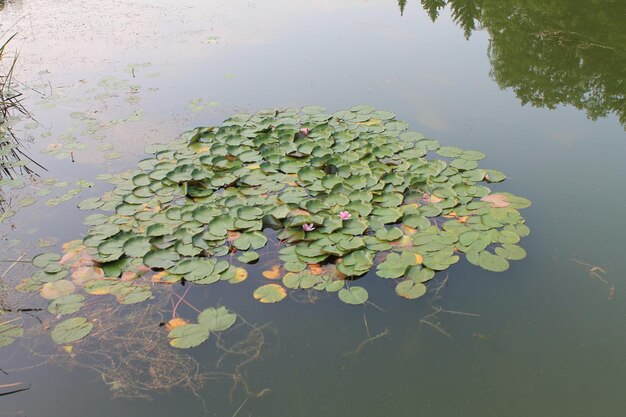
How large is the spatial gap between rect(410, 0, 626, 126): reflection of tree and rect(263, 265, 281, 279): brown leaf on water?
9.27ft

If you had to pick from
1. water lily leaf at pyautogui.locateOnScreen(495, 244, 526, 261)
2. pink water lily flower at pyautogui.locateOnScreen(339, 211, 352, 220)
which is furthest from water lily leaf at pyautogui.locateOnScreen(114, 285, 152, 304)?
water lily leaf at pyautogui.locateOnScreen(495, 244, 526, 261)

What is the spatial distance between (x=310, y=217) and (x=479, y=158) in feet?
4.35

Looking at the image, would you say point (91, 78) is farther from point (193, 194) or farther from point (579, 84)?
point (579, 84)

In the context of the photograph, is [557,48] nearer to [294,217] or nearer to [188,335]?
[294,217]

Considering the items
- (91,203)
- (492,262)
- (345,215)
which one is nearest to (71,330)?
(91,203)

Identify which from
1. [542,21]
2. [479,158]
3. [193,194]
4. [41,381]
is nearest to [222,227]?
[193,194]

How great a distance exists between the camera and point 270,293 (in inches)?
102

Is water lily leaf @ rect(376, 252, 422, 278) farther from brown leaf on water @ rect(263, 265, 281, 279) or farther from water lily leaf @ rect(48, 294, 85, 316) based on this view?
water lily leaf @ rect(48, 294, 85, 316)

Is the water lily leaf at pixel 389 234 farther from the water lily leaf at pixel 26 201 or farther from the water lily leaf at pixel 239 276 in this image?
the water lily leaf at pixel 26 201

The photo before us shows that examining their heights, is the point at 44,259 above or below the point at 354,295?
above

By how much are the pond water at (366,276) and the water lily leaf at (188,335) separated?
1.3 inches

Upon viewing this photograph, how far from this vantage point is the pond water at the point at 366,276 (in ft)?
7.18

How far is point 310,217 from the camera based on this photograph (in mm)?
2975

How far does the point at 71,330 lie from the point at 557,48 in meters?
4.74
